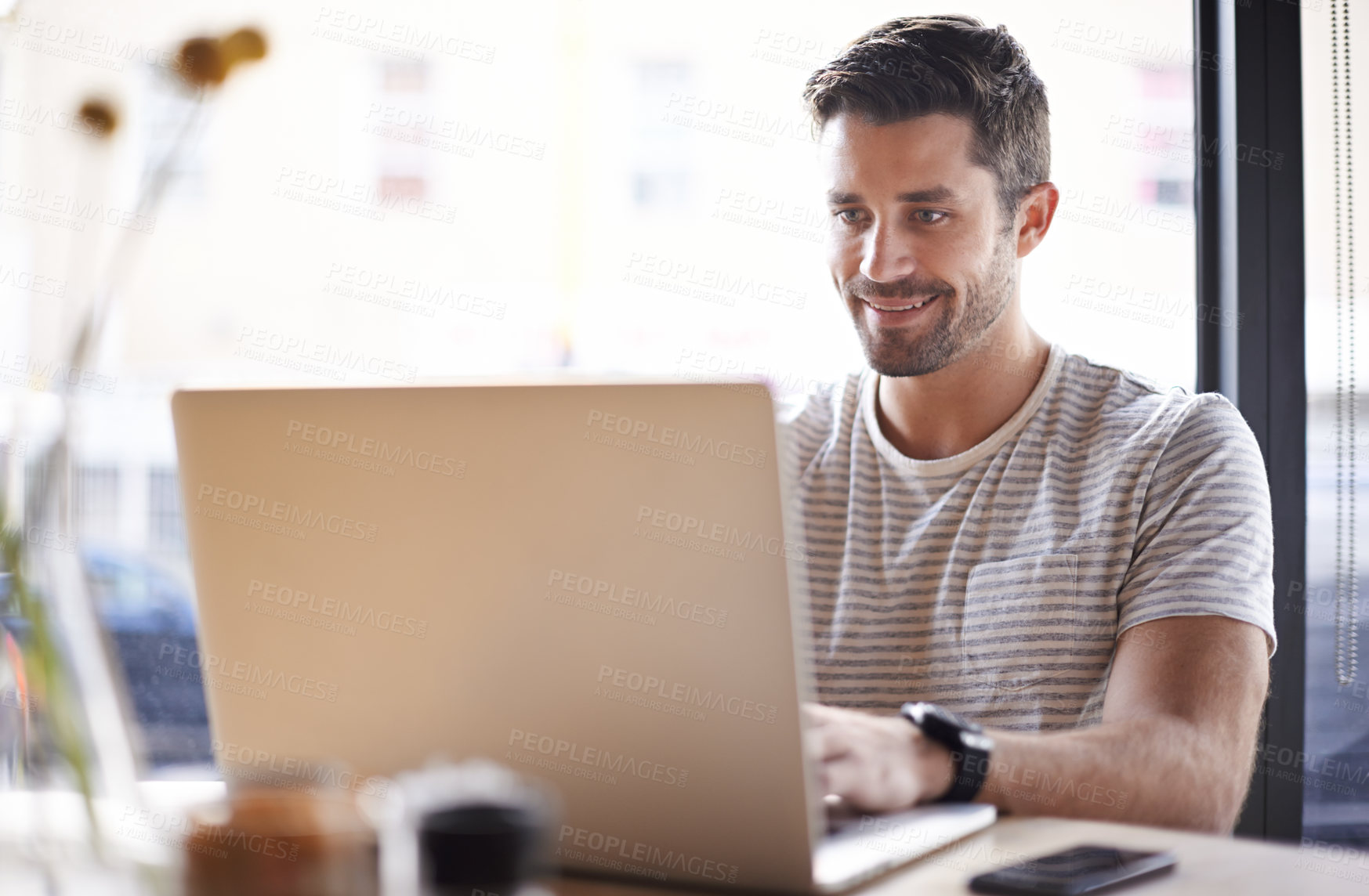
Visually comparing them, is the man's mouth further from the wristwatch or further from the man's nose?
the wristwatch

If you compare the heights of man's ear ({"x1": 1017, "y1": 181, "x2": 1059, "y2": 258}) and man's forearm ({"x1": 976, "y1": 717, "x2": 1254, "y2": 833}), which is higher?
man's ear ({"x1": 1017, "y1": 181, "x2": 1059, "y2": 258})

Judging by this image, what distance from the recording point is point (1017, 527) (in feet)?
4.52

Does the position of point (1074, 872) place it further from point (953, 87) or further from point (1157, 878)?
point (953, 87)

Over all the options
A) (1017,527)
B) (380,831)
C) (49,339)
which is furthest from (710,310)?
(380,831)

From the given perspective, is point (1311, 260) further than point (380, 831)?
Yes

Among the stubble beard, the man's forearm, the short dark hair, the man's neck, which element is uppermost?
the short dark hair

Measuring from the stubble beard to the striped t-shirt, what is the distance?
12 cm

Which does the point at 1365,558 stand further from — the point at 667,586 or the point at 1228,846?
the point at 667,586

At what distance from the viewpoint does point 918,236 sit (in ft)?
5.15

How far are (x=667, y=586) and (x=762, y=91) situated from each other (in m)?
1.58

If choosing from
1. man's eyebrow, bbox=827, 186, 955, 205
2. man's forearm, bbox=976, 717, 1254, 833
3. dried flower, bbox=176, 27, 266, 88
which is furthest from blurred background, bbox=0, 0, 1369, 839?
dried flower, bbox=176, 27, 266, 88

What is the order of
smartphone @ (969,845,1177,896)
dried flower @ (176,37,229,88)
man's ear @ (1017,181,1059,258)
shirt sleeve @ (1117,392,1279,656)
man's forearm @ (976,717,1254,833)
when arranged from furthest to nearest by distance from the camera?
man's ear @ (1017,181,1059,258)
shirt sleeve @ (1117,392,1279,656)
man's forearm @ (976,717,1254,833)
smartphone @ (969,845,1177,896)
dried flower @ (176,37,229,88)

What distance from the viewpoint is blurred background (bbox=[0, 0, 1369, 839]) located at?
182cm

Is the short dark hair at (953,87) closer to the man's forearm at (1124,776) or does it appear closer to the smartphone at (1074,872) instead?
the man's forearm at (1124,776)
